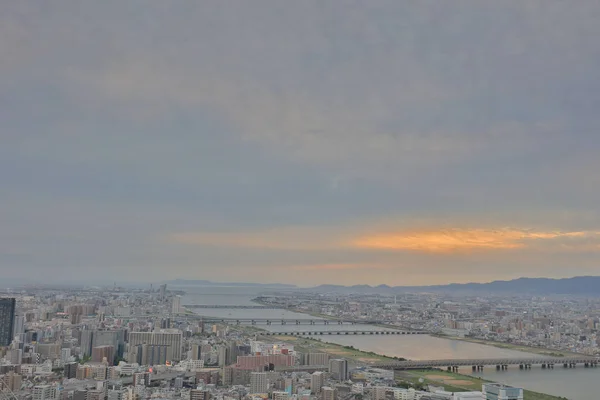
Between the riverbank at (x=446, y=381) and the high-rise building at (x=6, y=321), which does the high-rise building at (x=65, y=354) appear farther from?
Answer: the riverbank at (x=446, y=381)

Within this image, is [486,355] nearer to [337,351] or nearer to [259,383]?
[337,351]

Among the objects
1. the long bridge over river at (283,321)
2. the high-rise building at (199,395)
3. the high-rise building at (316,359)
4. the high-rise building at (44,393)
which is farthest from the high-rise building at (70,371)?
the long bridge over river at (283,321)

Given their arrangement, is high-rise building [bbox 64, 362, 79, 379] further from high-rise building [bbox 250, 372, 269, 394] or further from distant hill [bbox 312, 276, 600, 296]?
distant hill [bbox 312, 276, 600, 296]

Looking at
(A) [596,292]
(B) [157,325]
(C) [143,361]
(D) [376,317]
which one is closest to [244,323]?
(B) [157,325]

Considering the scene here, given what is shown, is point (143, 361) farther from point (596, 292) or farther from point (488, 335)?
point (596, 292)

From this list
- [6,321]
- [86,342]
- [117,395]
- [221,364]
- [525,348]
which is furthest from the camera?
[525,348]

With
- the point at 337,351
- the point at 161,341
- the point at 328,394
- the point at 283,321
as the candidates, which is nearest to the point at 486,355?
the point at 337,351
